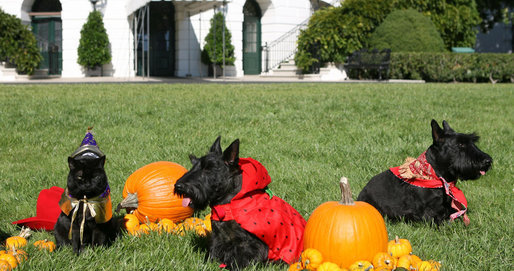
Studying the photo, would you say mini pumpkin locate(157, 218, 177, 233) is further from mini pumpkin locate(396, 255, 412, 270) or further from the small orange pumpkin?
mini pumpkin locate(396, 255, 412, 270)

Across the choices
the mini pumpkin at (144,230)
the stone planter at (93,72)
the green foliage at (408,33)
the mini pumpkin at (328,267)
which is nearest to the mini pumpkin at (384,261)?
the mini pumpkin at (328,267)

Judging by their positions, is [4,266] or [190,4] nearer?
[4,266]

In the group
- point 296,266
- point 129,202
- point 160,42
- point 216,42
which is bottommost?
point 296,266

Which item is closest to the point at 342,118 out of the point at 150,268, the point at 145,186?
the point at 145,186

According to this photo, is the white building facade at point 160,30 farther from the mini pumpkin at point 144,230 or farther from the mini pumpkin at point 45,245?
the mini pumpkin at point 45,245

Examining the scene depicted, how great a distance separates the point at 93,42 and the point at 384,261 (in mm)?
24040

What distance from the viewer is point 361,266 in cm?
288

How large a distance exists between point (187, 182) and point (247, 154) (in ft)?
11.6

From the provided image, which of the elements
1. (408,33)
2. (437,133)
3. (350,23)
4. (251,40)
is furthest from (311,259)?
(251,40)

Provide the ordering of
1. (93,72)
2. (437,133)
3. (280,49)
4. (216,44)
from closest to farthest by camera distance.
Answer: (437,133) → (93,72) → (216,44) → (280,49)

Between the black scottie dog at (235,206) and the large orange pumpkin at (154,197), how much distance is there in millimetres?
1046

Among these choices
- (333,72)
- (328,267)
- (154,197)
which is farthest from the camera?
(333,72)

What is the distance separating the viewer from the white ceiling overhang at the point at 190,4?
2247 centimetres

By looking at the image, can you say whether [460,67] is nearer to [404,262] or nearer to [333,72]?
[333,72]
